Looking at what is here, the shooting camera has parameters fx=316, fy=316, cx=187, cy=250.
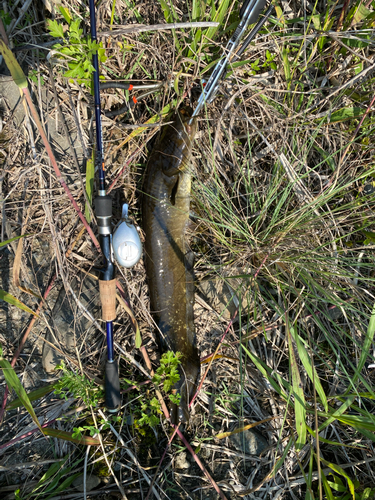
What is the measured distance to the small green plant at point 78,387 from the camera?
7.93ft

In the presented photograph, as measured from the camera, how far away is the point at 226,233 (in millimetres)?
2779

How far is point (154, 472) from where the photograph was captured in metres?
2.59

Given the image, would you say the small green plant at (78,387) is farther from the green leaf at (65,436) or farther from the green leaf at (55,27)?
the green leaf at (55,27)

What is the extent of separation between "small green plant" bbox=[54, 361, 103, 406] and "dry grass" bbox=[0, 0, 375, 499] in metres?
0.10

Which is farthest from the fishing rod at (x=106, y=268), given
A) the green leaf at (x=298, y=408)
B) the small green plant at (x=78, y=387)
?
the green leaf at (x=298, y=408)

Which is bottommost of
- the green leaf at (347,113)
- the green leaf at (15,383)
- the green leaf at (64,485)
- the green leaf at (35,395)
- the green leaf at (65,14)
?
the green leaf at (64,485)

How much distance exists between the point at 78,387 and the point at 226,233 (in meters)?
1.74

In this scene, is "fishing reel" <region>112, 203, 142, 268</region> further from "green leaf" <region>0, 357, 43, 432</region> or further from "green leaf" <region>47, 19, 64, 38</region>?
"green leaf" <region>47, 19, 64, 38</region>

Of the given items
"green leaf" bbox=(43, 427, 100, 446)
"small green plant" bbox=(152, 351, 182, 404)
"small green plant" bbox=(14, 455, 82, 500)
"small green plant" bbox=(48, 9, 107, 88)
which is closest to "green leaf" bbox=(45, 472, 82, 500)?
"small green plant" bbox=(14, 455, 82, 500)

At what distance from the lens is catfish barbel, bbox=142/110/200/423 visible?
2.67m

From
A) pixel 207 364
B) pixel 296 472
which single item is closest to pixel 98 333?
pixel 207 364

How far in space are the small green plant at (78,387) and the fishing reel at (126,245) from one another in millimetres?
941

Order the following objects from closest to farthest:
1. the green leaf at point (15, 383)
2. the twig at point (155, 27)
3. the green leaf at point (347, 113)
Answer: the green leaf at point (15, 383) → the twig at point (155, 27) → the green leaf at point (347, 113)

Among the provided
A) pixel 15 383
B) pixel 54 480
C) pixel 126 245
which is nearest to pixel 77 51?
pixel 126 245
